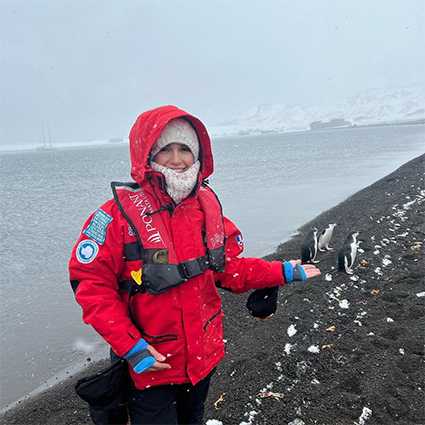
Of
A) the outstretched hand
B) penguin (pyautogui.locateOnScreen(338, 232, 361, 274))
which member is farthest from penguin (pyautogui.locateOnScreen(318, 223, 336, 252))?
the outstretched hand

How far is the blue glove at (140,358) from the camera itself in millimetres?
2094

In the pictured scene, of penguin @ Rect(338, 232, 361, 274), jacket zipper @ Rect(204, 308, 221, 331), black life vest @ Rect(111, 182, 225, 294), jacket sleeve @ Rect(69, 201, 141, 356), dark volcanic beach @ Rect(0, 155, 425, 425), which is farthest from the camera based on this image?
penguin @ Rect(338, 232, 361, 274)

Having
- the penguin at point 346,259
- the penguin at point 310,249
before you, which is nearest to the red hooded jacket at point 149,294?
the penguin at point 346,259

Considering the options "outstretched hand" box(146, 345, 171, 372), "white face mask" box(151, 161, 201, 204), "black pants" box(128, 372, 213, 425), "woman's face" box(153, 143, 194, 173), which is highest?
"woman's face" box(153, 143, 194, 173)

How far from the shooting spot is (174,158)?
8.05 feet

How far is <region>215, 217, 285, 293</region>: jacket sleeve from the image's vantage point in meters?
2.68

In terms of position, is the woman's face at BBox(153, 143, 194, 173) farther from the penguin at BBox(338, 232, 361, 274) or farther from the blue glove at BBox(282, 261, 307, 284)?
the penguin at BBox(338, 232, 361, 274)

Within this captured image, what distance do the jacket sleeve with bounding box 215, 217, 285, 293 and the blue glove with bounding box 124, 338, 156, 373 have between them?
27.9 inches

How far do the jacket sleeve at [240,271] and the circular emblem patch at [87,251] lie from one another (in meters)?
0.84

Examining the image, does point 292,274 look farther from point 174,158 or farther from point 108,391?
point 108,391

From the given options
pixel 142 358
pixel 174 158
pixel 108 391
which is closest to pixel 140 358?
pixel 142 358

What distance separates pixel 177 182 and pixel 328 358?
10.2 feet

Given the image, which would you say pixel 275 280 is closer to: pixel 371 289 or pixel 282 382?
pixel 282 382

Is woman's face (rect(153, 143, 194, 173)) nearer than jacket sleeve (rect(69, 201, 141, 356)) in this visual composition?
No
